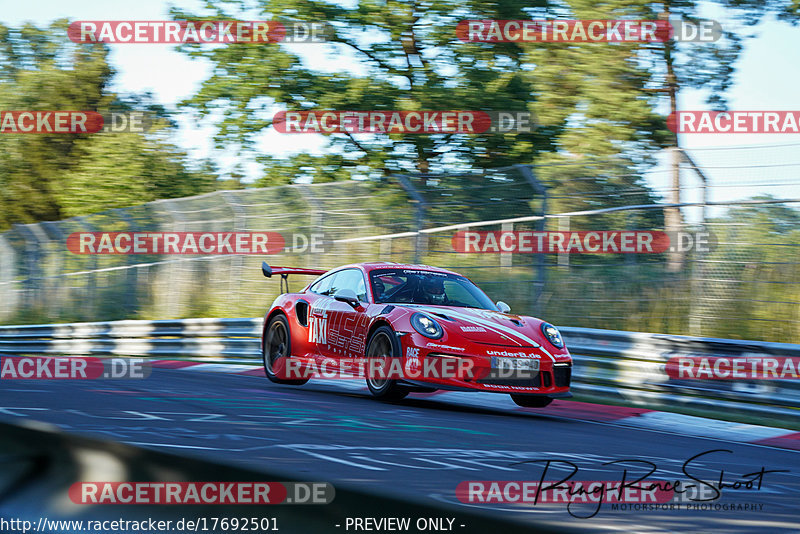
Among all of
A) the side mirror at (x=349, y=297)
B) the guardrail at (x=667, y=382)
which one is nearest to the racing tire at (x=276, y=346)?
the side mirror at (x=349, y=297)

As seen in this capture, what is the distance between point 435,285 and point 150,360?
26.4ft

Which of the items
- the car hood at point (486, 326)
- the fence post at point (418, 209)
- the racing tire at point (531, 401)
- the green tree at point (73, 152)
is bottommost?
the racing tire at point (531, 401)

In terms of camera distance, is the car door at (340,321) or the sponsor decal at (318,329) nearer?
the car door at (340,321)

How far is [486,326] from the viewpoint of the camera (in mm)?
8266

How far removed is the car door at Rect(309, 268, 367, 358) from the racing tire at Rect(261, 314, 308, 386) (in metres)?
0.66

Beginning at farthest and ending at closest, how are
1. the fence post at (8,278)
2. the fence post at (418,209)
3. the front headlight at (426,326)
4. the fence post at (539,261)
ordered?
the fence post at (8,278)
the fence post at (418,209)
the fence post at (539,261)
the front headlight at (426,326)

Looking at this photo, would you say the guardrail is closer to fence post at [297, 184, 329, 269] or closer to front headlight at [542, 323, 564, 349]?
front headlight at [542, 323, 564, 349]

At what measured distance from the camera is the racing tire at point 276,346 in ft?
33.9

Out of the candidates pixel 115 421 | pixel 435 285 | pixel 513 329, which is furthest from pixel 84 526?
pixel 435 285

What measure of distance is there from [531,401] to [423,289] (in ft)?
4.92

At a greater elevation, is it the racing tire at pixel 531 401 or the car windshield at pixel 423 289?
the car windshield at pixel 423 289

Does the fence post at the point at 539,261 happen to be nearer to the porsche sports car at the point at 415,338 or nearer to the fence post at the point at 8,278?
the porsche sports car at the point at 415,338

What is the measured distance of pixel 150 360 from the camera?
15.9 metres

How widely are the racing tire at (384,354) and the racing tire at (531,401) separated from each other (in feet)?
3.64
